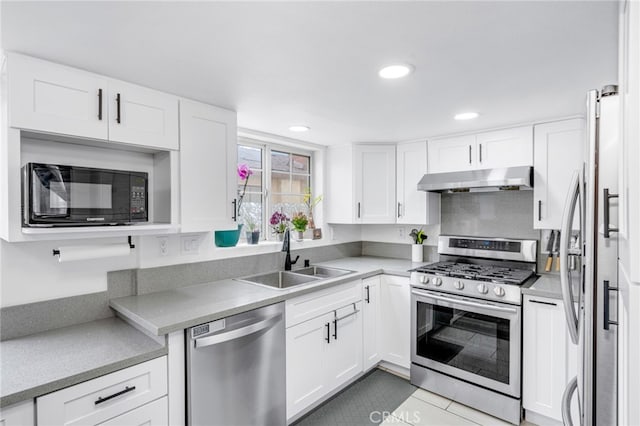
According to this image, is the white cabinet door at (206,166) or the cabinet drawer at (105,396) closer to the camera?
the cabinet drawer at (105,396)

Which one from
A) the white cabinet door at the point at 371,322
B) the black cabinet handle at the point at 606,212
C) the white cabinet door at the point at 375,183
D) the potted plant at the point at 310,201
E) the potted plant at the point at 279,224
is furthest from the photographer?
the potted plant at the point at 310,201

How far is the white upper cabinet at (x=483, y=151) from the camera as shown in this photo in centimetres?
261

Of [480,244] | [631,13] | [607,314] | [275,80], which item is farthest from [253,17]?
[480,244]

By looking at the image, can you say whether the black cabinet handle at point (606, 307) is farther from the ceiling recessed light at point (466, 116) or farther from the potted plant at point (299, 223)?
the potted plant at point (299, 223)

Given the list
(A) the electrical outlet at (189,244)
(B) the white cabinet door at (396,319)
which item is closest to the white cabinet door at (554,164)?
(B) the white cabinet door at (396,319)

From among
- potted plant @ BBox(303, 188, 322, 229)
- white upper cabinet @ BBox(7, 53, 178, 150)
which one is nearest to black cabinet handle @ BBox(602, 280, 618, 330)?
white upper cabinet @ BBox(7, 53, 178, 150)

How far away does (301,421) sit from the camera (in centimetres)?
230

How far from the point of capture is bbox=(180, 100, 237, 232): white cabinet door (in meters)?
2.03

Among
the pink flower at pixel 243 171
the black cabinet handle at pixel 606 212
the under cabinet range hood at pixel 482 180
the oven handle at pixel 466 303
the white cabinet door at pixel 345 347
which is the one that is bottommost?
the white cabinet door at pixel 345 347

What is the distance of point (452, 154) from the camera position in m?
2.97

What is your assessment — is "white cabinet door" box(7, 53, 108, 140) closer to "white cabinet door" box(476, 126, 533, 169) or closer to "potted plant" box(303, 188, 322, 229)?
"potted plant" box(303, 188, 322, 229)

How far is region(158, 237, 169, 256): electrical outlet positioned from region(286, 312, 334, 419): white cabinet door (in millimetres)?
→ 958

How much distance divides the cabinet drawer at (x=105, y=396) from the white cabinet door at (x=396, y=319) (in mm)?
1903

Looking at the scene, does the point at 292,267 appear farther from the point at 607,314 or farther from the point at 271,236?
the point at 607,314
